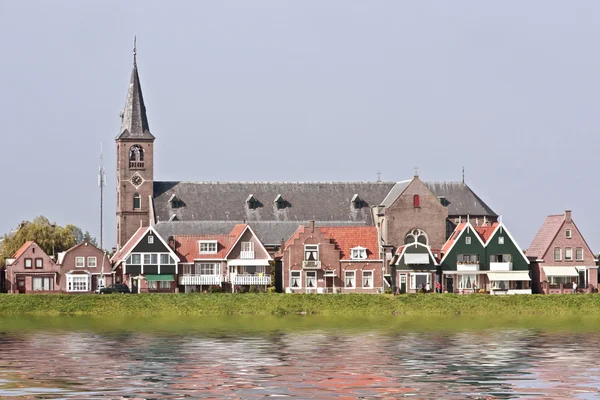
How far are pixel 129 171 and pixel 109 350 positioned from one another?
70.2 meters

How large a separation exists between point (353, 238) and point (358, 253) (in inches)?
57.1

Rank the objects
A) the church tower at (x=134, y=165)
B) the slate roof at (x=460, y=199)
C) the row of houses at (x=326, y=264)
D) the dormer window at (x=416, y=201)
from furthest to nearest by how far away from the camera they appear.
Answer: the church tower at (x=134, y=165) → the slate roof at (x=460, y=199) → the dormer window at (x=416, y=201) → the row of houses at (x=326, y=264)

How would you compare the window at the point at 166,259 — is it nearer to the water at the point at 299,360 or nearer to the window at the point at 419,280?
the window at the point at 419,280

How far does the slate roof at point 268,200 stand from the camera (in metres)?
115

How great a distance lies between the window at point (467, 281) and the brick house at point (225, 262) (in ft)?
48.2

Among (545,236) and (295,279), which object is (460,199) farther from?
(295,279)

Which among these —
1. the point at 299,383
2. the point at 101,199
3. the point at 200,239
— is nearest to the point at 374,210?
the point at 200,239

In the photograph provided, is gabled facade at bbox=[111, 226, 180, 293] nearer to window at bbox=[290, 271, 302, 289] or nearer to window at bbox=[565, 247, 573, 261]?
window at bbox=[290, 271, 302, 289]

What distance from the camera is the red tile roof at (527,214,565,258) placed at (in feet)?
338

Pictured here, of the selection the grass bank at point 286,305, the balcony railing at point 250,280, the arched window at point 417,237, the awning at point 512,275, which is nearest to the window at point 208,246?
the balcony railing at point 250,280

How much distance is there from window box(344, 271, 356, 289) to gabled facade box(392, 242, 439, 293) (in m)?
3.09

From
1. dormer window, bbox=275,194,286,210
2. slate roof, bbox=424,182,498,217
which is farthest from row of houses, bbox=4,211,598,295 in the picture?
dormer window, bbox=275,194,286,210

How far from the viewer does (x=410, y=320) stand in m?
75.6

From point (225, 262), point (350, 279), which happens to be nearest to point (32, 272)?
point (225, 262)
